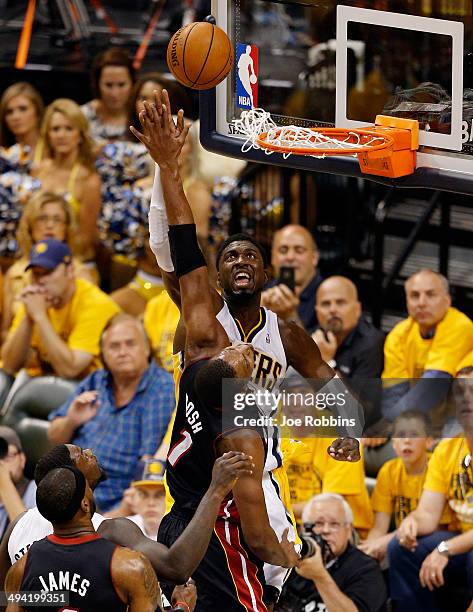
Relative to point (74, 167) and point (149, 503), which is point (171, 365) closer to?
point (149, 503)

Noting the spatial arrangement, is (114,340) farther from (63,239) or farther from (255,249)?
(255,249)

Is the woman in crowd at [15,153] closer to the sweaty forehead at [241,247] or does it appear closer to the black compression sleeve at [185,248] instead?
the sweaty forehead at [241,247]

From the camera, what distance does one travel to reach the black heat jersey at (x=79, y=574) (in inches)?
193

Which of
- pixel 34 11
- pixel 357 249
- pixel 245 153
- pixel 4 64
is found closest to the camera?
pixel 245 153

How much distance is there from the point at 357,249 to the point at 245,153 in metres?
3.64

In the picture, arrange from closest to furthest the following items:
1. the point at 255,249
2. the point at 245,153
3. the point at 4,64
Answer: the point at 255,249, the point at 245,153, the point at 4,64

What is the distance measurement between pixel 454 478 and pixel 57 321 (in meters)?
2.87


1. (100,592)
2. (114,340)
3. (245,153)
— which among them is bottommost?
(100,592)

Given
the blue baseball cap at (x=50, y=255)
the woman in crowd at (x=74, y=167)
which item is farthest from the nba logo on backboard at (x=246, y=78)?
the woman in crowd at (x=74, y=167)

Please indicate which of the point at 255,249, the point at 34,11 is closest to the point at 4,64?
the point at 34,11

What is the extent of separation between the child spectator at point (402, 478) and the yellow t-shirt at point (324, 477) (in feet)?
0.24

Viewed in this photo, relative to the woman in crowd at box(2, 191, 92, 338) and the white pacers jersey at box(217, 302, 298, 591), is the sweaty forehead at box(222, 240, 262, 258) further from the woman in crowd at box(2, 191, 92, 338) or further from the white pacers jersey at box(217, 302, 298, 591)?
the woman in crowd at box(2, 191, 92, 338)

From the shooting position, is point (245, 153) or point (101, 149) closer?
point (245, 153)

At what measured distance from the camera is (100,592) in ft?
16.1
